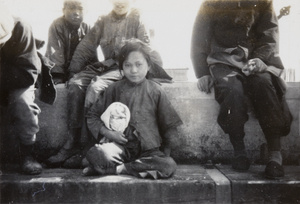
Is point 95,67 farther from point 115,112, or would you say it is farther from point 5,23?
point 5,23

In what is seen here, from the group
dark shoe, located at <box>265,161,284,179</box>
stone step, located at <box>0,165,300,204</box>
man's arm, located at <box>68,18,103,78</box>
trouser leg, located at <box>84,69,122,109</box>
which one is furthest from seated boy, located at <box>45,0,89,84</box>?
dark shoe, located at <box>265,161,284,179</box>

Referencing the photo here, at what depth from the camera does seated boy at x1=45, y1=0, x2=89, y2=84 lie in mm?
3996

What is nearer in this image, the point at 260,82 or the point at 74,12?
the point at 260,82

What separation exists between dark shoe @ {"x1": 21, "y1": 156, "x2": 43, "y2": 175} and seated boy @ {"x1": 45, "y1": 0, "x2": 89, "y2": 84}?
143 cm

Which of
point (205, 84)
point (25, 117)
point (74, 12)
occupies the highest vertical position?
point (74, 12)

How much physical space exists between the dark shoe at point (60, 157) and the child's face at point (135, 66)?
965mm

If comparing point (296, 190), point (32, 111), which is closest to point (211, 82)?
point (296, 190)

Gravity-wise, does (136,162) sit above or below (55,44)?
below

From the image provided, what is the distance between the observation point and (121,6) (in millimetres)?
3752

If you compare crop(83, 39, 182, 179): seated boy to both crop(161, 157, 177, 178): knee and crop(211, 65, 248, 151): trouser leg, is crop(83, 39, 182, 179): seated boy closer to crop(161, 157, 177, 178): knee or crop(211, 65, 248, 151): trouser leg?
crop(161, 157, 177, 178): knee

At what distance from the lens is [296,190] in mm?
2436

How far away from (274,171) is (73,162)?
1.81m

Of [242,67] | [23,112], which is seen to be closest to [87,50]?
[23,112]

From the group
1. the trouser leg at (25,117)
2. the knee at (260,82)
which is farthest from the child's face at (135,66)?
the knee at (260,82)
